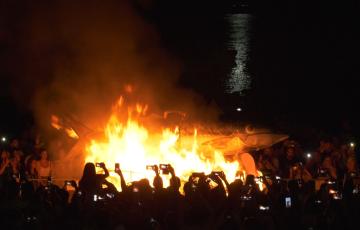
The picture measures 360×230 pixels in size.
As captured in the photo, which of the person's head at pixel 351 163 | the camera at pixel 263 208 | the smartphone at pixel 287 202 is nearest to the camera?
the camera at pixel 263 208

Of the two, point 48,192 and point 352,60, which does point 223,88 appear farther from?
point 48,192

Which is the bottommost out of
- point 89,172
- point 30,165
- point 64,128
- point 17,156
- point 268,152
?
point 89,172

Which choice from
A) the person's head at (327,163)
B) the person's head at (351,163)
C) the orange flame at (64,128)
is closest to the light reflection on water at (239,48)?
the person's head at (327,163)

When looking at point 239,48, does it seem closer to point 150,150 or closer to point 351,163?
point 150,150

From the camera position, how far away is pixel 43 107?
41.3 feet

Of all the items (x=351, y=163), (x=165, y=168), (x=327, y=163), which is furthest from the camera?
(x=351, y=163)

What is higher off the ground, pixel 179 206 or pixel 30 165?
pixel 30 165

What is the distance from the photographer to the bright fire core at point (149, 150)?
11.0 metres

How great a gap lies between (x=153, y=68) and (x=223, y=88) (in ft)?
12.3

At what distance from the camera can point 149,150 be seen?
36.9 ft

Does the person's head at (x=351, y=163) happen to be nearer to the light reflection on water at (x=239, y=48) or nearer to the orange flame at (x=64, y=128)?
the light reflection on water at (x=239, y=48)

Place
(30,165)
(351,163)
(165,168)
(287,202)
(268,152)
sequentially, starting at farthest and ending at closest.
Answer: (268,152), (351,163), (30,165), (165,168), (287,202)

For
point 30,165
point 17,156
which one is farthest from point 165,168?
point 17,156

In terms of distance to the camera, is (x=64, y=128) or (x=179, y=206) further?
(x=64, y=128)
